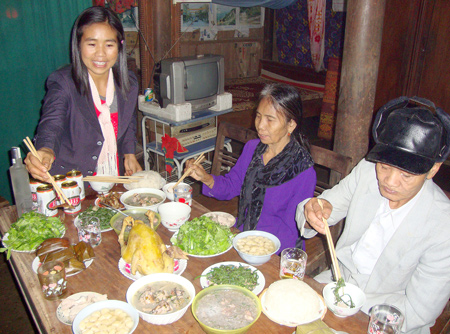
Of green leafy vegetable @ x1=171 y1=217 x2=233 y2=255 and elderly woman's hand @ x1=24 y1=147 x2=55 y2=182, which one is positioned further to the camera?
elderly woman's hand @ x1=24 y1=147 x2=55 y2=182

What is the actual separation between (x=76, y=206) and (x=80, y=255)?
1.93ft

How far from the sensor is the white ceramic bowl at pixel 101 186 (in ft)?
8.19

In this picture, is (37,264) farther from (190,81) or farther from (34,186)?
(190,81)

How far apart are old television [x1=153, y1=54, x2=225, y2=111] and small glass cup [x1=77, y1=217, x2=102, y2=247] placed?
2708mm

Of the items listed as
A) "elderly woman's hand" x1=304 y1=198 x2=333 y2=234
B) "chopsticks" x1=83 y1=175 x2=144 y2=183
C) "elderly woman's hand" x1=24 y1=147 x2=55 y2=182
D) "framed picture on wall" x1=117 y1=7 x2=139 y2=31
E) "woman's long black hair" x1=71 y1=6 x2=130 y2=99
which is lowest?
"chopsticks" x1=83 y1=175 x2=144 y2=183

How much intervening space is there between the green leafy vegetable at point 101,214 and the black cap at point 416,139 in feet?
4.98

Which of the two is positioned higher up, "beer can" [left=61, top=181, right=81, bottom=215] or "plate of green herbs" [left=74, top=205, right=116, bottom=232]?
"beer can" [left=61, top=181, right=81, bottom=215]

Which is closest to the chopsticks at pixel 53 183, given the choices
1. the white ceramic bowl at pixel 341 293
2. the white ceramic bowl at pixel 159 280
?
the white ceramic bowl at pixel 159 280

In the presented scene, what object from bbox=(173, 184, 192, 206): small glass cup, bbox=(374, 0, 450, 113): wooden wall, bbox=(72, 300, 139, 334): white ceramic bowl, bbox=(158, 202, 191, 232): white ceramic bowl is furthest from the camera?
bbox=(374, 0, 450, 113): wooden wall

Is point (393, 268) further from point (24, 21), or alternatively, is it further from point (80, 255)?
point (24, 21)

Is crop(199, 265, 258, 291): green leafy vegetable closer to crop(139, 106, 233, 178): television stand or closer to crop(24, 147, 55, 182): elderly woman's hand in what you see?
crop(24, 147, 55, 182): elderly woman's hand

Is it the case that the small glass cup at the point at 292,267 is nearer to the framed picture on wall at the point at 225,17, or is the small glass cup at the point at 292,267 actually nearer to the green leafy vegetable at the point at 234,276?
the green leafy vegetable at the point at 234,276

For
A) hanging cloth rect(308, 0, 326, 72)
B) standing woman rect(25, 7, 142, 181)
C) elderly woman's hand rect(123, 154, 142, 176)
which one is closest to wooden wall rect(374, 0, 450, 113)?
hanging cloth rect(308, 0, 326, 72)

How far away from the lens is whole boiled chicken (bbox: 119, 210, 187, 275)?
1613mm
